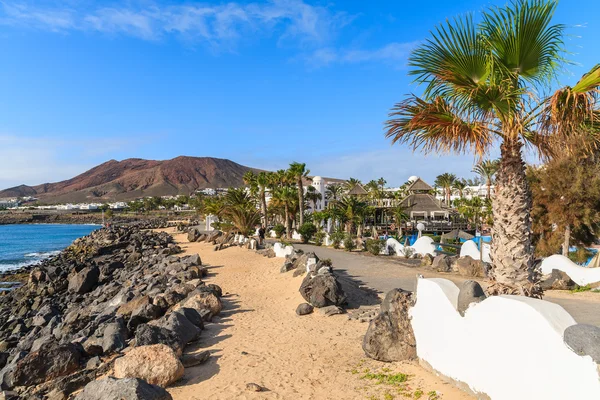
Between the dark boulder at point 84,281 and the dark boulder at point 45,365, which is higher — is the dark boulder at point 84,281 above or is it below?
below

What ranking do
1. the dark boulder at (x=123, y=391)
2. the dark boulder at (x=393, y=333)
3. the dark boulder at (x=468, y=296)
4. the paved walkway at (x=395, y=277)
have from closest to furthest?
the dark boulder at (x=123, y=391), the dark boulder at (x=468, y=296), the dark boulder at (x=393, y=333), the paved walkway at (x=395, y=277)

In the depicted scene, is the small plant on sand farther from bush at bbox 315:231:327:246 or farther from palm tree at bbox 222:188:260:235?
palm tree at bbox 222:188:260:235

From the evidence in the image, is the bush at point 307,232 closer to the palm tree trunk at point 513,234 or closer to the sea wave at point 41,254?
the palm tree trunk at point 513,234

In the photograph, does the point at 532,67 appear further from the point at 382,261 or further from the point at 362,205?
the point at 362,205

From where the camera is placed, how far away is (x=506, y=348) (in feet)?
15.6

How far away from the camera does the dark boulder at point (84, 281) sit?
2311 cm

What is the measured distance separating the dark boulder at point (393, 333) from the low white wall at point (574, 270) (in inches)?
406

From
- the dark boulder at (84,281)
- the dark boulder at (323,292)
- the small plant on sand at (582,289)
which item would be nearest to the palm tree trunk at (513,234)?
the dark boulder at (323,292)

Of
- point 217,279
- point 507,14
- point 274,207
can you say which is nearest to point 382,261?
point 217,279

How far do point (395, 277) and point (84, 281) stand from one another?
1826 cm

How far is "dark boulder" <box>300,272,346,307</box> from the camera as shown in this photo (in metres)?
11.6

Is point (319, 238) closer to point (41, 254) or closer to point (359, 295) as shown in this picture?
point (359, 295)

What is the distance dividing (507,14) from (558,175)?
16.4m

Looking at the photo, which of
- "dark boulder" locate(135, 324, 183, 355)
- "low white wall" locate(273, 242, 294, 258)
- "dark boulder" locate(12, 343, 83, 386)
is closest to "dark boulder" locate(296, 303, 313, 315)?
"dark boulder" locate(135, 324, 183, 355)
